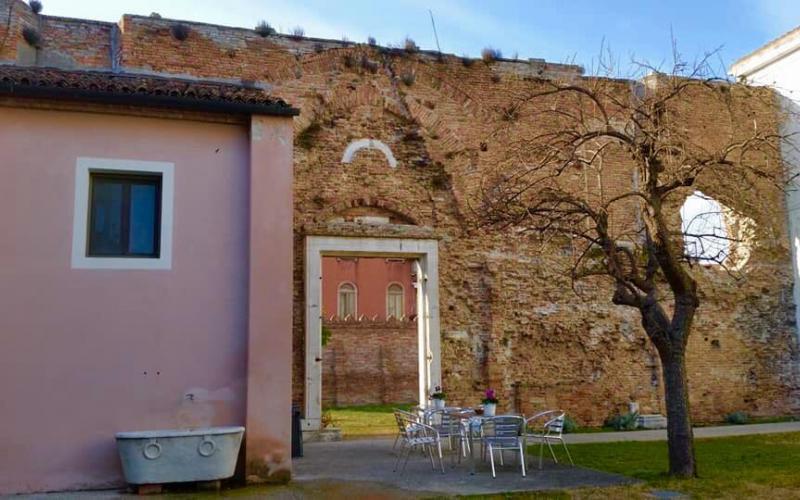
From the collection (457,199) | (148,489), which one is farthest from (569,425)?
(148,489)

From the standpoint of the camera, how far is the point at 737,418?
14.9 m

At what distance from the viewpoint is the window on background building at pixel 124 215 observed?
820cm

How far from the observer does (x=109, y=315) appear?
7.89 metres

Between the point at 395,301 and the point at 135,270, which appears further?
the point at 395,301

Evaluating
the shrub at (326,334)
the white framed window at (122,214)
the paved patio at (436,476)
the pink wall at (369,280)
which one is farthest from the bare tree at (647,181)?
the pink wall at (369,280)

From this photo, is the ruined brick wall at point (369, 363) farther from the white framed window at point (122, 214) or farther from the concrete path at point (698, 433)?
the white framed window at point (122, 214)

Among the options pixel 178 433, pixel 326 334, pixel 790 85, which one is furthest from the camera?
pixel 326 334

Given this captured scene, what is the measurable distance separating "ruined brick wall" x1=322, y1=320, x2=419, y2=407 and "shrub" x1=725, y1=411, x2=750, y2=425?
13721 mm

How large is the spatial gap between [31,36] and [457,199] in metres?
7.90

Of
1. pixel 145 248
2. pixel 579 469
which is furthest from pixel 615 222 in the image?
pixel 145 248

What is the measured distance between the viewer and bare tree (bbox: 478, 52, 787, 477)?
8352 millimetres

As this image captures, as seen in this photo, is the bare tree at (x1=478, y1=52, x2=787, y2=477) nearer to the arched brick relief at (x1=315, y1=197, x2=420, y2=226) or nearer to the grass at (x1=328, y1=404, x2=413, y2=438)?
the arched brick relief at (x1=315, y1=197, x2=420, y2=226)

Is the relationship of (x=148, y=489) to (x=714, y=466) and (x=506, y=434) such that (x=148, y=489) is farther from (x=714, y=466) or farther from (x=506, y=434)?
(x=714, y=466)

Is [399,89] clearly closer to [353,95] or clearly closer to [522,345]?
[353,95]
